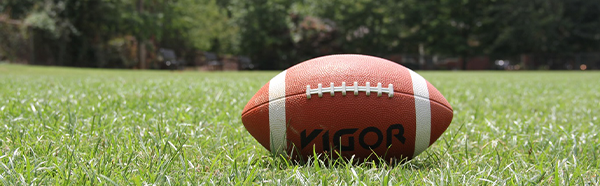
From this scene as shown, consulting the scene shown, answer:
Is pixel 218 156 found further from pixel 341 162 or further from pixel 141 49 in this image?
pixel 141 49

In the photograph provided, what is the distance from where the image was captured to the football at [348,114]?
225 centimetres

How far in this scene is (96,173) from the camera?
185 centimetres

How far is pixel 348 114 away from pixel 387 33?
32.9 metres

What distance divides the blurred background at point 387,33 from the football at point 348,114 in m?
28.4

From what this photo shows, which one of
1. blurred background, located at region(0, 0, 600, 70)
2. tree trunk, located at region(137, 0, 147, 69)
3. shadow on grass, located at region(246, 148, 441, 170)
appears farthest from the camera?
blurred background, located at region(0, 0, 600, 70)

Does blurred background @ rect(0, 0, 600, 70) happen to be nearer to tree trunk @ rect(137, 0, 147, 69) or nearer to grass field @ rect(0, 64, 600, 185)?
tree trunk @ rect(137, 0, 147, 69)

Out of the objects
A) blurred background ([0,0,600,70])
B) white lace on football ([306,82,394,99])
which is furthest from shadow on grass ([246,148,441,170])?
blurred background ([0,0,600,70])

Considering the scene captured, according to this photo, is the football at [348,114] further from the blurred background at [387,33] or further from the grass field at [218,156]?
the blurred background at [387,33]

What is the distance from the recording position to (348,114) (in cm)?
223

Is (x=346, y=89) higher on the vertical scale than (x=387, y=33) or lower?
lower

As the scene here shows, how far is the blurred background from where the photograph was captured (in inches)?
1305

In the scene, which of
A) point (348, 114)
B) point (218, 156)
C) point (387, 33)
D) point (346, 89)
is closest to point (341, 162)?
point (348, 114)

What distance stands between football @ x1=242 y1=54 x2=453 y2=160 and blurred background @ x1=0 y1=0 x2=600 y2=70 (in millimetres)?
28429

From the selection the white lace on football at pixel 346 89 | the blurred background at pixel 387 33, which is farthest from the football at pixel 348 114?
the blurred background at pixel 387 33
